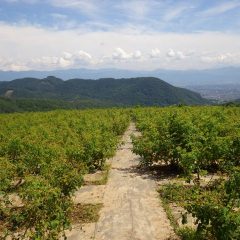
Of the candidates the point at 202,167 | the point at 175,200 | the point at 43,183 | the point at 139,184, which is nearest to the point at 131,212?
the point at 175,200

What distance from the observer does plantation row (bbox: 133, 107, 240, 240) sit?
7.84 m

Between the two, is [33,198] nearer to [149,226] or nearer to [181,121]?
[149,226]

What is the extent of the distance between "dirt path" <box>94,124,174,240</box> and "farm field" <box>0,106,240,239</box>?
27 mm

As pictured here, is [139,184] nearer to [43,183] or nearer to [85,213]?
[85,213]

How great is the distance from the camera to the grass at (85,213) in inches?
463

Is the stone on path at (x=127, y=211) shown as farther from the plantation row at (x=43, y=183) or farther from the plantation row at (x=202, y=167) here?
the plantation row at (x=43, y=183)

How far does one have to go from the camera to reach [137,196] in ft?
45.2

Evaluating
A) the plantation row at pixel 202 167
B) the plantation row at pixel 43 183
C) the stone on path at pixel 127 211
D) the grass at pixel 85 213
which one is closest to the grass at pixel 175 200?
the plantation row at pixel 202 167

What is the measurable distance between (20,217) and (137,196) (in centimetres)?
574

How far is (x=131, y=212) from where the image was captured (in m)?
12.0

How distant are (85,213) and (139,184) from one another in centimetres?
358

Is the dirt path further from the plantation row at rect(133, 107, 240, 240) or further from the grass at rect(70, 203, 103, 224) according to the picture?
the plantation row at rect(133, 107, 240, 240)

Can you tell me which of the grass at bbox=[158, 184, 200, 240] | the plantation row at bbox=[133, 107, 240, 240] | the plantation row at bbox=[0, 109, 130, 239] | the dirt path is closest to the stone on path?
the dirt path

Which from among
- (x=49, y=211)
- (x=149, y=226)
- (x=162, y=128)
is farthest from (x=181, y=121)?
(x=49, y=211)
